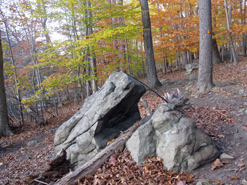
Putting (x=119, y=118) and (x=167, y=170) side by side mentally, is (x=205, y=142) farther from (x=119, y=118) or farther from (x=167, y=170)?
(x=119, y=118)

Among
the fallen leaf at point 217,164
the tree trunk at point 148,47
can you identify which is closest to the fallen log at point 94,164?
the fallen leaf at point 217,164

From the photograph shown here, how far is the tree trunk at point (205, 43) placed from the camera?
7965 mm

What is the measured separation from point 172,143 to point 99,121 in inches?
82.7

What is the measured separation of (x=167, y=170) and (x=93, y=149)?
→ 7.45ft

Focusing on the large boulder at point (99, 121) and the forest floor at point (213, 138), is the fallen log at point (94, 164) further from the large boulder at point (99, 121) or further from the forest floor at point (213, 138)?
the forest floor at point (213, 138)

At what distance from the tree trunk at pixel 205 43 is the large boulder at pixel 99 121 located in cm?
470

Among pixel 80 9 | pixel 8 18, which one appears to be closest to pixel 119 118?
pixel 80 9

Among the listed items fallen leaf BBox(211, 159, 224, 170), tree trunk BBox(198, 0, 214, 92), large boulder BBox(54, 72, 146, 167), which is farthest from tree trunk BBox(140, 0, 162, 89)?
fallen leaf BBox(211, 159, 224, 170)

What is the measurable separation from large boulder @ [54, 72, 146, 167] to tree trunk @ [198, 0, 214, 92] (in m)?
4.70

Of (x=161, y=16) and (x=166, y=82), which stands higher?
(x=161, y=16)

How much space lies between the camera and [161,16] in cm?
1400

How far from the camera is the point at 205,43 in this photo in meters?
8.05

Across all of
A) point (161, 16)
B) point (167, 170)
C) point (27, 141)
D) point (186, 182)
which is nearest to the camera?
point (186, 182)

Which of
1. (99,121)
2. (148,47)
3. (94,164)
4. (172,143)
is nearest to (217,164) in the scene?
(172,143)
